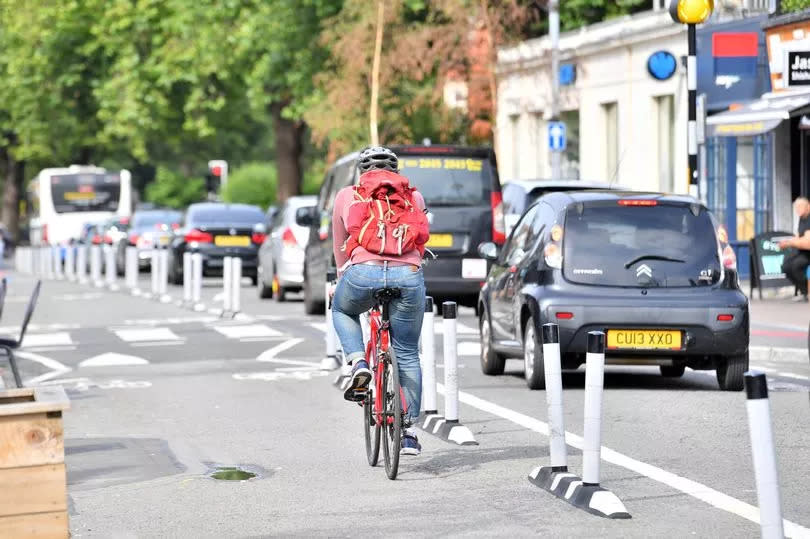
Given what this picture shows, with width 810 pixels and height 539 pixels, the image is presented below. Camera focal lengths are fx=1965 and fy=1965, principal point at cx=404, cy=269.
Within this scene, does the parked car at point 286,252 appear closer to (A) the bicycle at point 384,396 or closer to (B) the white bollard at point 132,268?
(B) the white bollard at point 132,268

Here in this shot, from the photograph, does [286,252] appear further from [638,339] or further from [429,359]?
[429,359]

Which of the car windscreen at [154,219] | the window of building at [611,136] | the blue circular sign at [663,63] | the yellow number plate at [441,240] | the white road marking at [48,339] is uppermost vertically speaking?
the blue circular sign at [663,63]

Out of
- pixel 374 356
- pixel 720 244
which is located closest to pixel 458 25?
pixel 720 244

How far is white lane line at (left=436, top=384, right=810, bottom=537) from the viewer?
334 inches

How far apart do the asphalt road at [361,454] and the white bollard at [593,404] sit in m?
0.23

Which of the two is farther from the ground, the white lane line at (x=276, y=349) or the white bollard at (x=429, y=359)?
the white bollard at (x=429, y=359)

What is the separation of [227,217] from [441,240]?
15239 millimetres

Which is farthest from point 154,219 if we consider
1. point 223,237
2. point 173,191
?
point 173,191

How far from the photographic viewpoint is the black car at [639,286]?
556 inches

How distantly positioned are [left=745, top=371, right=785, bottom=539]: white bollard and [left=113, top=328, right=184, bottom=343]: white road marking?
611 inches

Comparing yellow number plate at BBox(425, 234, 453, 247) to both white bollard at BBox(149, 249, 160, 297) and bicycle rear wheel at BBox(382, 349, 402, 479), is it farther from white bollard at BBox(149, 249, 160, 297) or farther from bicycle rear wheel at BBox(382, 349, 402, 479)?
bicycle rear wheel at BBox(382, 349, 402, 479)

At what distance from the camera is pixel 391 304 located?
10.3 m

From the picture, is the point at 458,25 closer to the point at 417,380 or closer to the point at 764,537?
the point at 417,380

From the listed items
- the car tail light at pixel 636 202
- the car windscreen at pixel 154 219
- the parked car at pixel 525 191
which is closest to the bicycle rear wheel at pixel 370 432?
the car tail light at pixel 636 202
